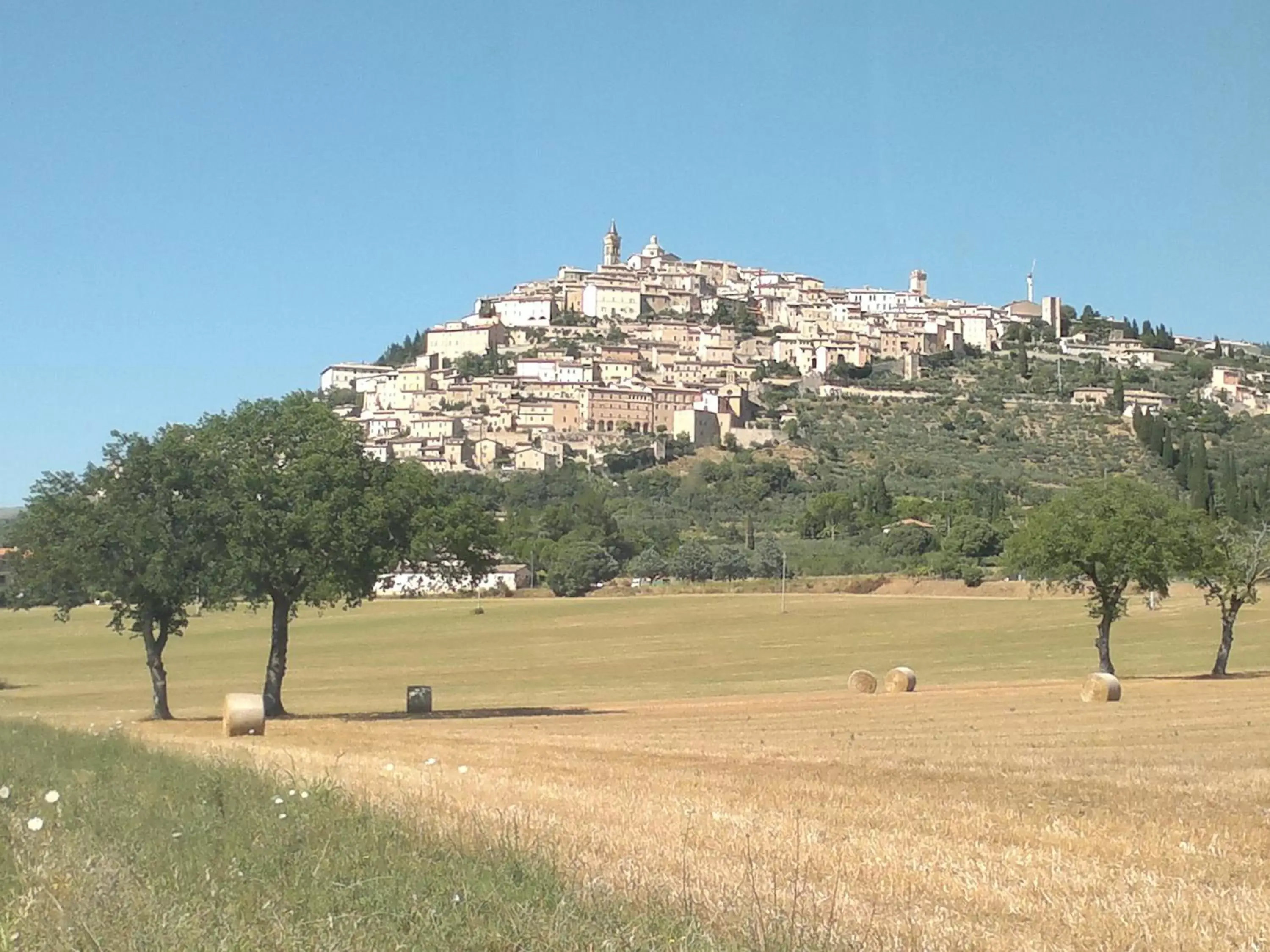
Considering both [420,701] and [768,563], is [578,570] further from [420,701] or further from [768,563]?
[420,701]

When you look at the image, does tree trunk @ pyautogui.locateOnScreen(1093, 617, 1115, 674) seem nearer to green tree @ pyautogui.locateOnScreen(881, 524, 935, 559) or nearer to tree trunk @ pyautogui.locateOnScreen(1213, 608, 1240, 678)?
tree trunk @ pyautogui.locateOnScreen(1213, 608, 1240, 678)

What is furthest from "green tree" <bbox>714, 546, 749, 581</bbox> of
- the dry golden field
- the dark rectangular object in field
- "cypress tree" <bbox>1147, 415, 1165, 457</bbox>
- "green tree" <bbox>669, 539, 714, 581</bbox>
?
the dark rectangular object in field

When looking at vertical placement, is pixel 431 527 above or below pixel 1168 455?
below

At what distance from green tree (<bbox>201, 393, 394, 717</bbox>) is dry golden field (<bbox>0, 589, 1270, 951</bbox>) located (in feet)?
9.57

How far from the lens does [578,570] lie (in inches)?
4316

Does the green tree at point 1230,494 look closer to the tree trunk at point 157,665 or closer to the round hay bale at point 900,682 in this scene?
the round hay bale at point 900,682

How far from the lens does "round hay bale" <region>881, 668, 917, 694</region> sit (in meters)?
38.3

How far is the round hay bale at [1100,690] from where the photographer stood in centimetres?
3148

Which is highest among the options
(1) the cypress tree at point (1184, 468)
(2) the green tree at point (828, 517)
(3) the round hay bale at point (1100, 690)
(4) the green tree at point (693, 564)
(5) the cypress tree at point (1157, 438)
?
(5) the cypress tree at point (1157, 438)

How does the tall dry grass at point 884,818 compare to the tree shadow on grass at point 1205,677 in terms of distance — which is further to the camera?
the tree shadow on grass at point 1205,677

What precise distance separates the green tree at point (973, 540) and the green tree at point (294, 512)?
75.4m

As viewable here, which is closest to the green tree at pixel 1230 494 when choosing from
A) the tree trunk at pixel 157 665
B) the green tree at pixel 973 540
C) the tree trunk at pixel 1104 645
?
the green tree at pixel 973 540

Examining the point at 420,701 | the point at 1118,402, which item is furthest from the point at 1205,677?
the point at 1118,402

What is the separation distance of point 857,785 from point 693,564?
99.8 m
